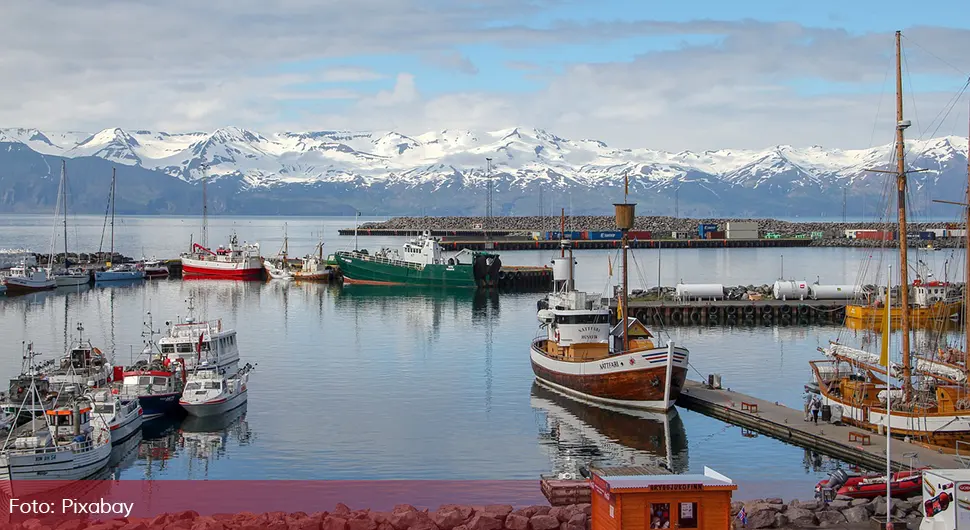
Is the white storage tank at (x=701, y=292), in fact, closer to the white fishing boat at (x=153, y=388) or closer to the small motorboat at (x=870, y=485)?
the white fishing boat at (x=153, y=388)

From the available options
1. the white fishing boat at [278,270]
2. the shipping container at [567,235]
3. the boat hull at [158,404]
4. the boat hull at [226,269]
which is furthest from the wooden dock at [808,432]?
the shipping container at [567,235]

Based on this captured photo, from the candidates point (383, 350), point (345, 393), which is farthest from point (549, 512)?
point (383, 350)

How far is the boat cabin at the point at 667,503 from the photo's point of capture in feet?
50.3

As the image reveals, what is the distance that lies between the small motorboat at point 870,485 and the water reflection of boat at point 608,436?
5291mm

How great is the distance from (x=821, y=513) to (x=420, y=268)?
65340 millimetres

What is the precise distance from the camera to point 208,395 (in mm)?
32094

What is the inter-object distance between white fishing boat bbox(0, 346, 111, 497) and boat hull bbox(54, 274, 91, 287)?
6022cm

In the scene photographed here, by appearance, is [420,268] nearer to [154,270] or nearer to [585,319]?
[154,270]

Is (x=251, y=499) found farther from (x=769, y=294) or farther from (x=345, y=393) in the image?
(x=769, y=294)

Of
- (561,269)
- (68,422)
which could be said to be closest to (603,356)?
(561,269)

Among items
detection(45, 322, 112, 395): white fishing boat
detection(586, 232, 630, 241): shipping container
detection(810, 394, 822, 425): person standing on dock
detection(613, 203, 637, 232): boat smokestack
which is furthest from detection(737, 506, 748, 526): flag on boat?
detection(586, 232, 630, 241): shipping container

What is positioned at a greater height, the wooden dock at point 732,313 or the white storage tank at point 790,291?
the white storage tank at point 790,291

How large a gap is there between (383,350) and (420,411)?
15.1 m

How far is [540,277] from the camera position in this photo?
84688mm
